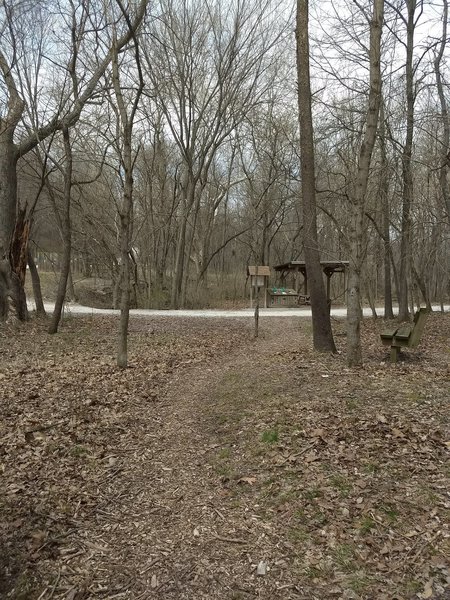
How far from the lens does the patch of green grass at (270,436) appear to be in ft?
15.7

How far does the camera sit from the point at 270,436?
486cm

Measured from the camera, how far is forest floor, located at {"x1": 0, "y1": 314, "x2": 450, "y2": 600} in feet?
9.74

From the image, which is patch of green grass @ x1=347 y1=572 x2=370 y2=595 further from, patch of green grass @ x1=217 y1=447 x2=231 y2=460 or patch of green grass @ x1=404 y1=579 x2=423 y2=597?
patch of green grass @ x1=217 y1=447 x2=231 y2=460

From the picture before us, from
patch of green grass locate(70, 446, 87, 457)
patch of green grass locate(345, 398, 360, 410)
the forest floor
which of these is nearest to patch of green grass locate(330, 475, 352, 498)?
the forest floor

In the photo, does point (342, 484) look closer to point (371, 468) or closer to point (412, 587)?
point (371, 468)

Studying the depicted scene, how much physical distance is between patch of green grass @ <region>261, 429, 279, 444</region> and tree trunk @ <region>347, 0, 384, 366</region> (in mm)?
3281

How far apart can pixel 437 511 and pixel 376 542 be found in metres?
0.58

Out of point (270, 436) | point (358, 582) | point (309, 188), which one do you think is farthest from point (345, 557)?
point (309, 188)

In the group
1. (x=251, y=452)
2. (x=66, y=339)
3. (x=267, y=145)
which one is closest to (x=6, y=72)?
(x=66, y=339)

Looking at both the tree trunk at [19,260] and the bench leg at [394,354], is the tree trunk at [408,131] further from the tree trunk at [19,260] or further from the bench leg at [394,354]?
the tree trunk at [19,260]

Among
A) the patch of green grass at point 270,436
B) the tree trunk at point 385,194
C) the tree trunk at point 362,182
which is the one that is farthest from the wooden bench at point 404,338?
the tree trunk at point 385,194

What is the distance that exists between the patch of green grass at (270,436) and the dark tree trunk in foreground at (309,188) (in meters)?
4.56

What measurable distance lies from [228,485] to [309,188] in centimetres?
664

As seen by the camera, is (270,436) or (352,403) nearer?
(270,436)
